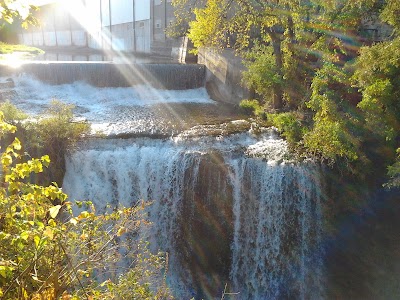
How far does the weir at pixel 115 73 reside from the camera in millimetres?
14320

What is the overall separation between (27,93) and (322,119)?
10.9 meters

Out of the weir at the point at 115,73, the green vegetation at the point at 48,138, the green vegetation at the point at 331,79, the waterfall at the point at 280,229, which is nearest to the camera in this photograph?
the green vegetation at the point at 331,79

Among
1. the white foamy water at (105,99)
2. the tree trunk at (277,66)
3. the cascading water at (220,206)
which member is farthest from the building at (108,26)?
the cascading water at (220,206)

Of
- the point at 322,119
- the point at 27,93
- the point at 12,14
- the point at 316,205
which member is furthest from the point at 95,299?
the point at 27,93

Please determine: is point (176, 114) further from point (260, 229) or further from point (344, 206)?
point (344, 206)

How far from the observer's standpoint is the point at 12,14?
2359mm

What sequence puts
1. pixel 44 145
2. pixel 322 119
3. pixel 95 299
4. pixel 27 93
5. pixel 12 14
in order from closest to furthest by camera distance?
pixel 12 14 → pixel 95 299 → pixel 44 145 → pixel 322 119 → pixel 27 93

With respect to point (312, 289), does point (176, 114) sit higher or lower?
higher

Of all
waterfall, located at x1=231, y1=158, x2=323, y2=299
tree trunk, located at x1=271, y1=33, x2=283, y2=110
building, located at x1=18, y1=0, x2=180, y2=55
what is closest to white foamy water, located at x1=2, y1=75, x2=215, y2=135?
tree trunk, located at x1=271, y1=33, x2=283, y2=110

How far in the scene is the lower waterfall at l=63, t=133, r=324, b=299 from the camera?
25.8 feet

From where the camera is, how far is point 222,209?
822 cm

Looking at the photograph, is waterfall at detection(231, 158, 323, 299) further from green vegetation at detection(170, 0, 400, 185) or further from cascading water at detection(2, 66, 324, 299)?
green vegetation at detection(170, 0, 400, 185)

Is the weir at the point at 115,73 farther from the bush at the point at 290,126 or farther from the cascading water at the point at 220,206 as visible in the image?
the cascading water at the point at 220,206

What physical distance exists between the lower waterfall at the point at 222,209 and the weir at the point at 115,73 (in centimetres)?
686
